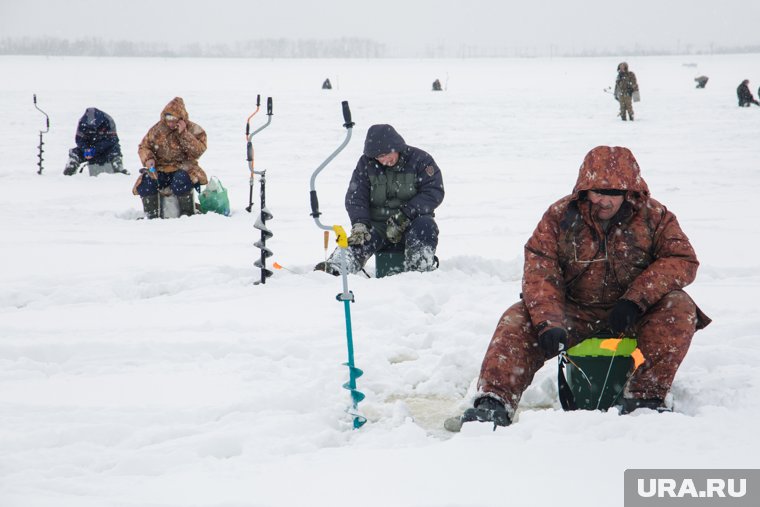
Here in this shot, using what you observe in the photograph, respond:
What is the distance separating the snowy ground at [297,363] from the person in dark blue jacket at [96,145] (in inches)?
30.3

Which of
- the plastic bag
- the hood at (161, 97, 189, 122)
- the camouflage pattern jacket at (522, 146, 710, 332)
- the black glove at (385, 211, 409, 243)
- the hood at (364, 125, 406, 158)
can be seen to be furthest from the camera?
the plastic bag

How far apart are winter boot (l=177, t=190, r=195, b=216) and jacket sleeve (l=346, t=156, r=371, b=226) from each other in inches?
132

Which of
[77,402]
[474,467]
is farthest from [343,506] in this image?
[77,402]

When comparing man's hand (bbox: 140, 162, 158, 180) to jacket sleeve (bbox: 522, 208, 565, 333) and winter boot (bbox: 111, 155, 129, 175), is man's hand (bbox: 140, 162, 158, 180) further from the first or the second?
jacket sleeve (bbox: 522, 208, 565, 333)

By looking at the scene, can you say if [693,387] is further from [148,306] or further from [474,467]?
[148,306]

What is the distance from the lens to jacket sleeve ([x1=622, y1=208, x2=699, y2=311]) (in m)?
3.41

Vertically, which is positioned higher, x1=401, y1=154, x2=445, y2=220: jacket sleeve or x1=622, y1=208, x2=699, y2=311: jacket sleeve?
x1=401, y1=154, x2=445, y2=220: jacket sleeve

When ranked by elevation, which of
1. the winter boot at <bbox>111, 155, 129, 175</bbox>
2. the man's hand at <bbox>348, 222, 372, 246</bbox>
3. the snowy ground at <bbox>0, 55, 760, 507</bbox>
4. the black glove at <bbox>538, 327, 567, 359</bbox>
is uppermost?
the winter boot at <bbox>111, 155, 129, 175</bbox>

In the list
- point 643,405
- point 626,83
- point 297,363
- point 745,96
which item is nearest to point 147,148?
point 297,363

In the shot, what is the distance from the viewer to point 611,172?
349cm

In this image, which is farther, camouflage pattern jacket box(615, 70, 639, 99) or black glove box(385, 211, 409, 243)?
camouflage pattern jacket box(615, 70, 639, 99)

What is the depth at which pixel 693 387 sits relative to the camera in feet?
11.9

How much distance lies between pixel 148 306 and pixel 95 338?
790 mm

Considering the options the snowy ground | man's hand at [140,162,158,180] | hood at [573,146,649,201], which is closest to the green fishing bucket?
the snowy ground
